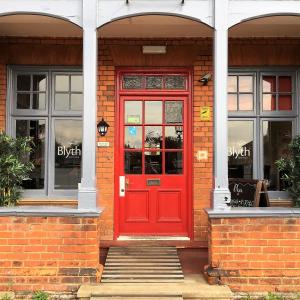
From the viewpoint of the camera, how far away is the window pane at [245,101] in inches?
292

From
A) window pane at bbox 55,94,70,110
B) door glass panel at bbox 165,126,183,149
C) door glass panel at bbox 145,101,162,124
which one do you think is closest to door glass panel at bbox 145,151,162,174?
door glass panel at bbox 165,126,183,149

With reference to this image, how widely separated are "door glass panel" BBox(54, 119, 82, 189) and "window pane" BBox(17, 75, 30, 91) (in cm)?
76

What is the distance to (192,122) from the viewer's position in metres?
7.27

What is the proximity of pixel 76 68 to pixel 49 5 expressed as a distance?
1.63 metres

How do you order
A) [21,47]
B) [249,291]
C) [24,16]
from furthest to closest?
[21,47], [24,16], [249,291]

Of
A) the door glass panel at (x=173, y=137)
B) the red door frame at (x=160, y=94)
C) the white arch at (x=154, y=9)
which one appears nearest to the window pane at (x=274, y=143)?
the red door frame at (x=160, y=94)

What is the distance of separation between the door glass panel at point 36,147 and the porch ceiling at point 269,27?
11.4 feet

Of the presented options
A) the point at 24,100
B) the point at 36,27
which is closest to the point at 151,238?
A: the point at 24,100

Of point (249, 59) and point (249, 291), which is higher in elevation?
point (249, 59)

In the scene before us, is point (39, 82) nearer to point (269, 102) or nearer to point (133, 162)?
point (133, 162)

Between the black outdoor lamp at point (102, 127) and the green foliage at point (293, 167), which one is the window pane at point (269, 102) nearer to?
the green foliage at point (293, 167)

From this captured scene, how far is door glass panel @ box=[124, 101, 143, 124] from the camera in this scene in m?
7.36

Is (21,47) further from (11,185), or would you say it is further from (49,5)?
(11,185)

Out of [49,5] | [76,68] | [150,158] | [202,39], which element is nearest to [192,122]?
[150,158]
